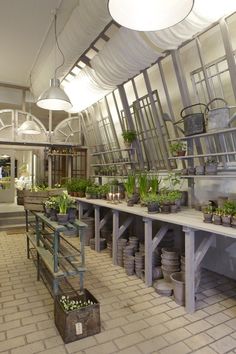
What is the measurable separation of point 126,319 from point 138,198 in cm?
207

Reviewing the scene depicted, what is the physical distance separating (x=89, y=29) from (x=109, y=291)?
3.40 m

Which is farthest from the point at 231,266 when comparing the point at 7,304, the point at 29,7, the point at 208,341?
the point at 29,7

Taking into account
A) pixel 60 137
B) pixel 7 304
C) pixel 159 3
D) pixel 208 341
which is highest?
pixel 60 137

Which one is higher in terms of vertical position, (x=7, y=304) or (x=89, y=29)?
(x=89, y=29)

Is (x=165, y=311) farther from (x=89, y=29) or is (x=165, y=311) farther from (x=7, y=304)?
(x=89, y=29)

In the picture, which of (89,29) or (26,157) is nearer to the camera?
(89,29)

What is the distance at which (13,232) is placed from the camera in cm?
636

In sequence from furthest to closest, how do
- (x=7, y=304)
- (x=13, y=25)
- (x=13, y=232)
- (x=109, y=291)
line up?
(x=13, y=232), (x=13, y=25), (x=109, y=291), (x=7, y=304)

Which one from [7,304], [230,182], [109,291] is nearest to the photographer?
[7,304]

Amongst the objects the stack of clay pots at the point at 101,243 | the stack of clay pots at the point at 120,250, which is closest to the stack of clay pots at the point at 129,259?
the stack of clay pots at the point at 120,250

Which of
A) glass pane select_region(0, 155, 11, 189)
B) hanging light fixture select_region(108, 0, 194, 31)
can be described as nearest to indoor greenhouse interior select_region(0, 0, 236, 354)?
hanging light fixture select_region(108, 0, 194, 31)

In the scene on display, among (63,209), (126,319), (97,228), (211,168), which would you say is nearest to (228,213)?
(211,168)

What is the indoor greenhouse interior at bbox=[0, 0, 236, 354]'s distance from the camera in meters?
2.25

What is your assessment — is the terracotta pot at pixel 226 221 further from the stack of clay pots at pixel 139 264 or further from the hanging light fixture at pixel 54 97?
the hanging light fixture at pixel 54 97
